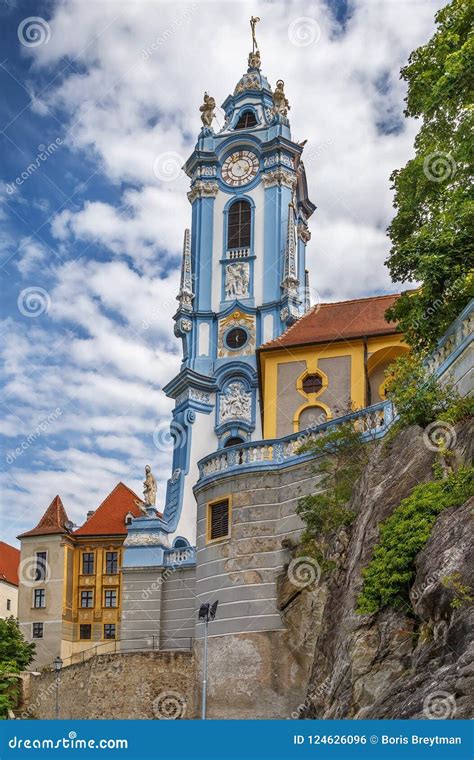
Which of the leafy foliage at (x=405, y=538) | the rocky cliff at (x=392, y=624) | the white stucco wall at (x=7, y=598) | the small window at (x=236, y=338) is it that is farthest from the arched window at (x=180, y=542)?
the leafy foliage at (x=405, y=538)

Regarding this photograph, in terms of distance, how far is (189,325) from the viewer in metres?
51.6

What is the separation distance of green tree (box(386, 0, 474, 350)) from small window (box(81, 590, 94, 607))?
1336 inches

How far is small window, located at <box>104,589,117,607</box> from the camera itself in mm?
51881

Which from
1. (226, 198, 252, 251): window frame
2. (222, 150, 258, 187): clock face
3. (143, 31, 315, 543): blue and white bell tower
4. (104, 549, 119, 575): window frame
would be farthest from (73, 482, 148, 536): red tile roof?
(222, 150, 258, 187): clock face

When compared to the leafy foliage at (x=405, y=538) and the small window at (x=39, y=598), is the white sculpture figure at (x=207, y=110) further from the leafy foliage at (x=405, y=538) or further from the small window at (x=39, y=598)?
the leafy foliage at (x=405, y=538)

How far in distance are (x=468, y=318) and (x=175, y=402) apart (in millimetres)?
33780

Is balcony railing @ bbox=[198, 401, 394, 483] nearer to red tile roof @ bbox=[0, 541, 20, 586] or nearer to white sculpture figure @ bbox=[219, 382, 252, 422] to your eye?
white sculpture figure @ bbox=[219, 382, 252, 422]

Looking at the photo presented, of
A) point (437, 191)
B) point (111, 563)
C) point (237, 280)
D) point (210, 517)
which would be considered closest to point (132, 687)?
point (210, 517)

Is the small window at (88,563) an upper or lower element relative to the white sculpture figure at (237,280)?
lower

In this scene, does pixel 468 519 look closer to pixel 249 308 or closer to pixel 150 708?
pixel 150 708

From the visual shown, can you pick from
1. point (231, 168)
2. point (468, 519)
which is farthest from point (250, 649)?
point (231, 168)

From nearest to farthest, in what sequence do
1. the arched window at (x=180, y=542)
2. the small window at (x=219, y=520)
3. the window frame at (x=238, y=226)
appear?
the small window at (x=219, y=520) < the arched window at (x=180, y=542) < the window frame at (x=238, y=226)

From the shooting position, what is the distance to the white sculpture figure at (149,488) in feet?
145

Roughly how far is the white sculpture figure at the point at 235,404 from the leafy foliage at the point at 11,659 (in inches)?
562
